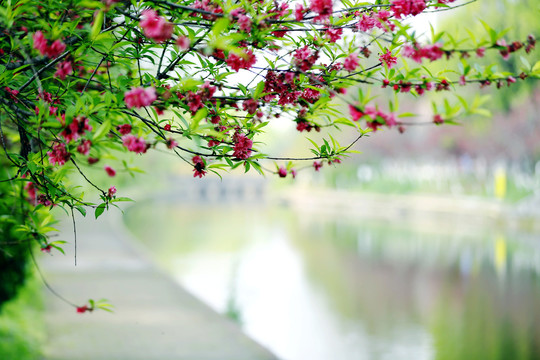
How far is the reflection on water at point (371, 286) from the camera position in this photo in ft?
30.6

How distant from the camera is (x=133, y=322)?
22.5 ft

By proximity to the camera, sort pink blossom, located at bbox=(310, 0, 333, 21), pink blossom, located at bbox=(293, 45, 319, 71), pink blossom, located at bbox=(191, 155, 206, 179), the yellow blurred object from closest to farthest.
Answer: pink blossom, located at bbox=(310, 0, 333, 21) → pink blossom, located at bbox=(293, 45, 319, 71) → pink blossom, located at bbox=(191, 155, 206, 179) → the yellow blurred object

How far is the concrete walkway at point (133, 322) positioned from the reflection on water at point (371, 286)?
3.14 feet

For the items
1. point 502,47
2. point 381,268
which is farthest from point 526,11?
point 502,47

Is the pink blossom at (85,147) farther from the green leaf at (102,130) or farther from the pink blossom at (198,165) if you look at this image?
the pink blossom at (198,165)

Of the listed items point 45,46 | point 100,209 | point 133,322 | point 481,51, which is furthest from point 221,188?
point 45,46

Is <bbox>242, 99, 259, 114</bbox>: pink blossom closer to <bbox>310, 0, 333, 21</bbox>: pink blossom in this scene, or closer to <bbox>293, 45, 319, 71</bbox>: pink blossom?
<bbox>293, 45, 319, 71</bbox>: pink blossom

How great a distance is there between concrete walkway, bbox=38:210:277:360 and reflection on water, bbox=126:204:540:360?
0.96m

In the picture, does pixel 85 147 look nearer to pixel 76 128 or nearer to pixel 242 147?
pixel 76 128

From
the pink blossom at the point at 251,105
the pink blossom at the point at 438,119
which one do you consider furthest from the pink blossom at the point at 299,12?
the pink blossom at the point at 438,119

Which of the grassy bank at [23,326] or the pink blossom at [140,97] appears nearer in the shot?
the pink blossom at [140,97]

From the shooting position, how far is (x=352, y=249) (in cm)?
1888

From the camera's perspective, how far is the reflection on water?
30.6ft

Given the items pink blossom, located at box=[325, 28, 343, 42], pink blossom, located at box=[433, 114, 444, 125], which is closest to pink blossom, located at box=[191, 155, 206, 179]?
pink blossom, located at box=[325, 28, 343, 42]
